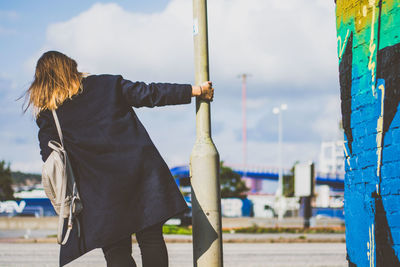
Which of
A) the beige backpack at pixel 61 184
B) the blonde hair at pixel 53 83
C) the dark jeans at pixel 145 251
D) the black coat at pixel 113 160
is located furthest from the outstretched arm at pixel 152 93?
the dark jeans at pixel 145 251

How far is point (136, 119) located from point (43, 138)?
548 millimetres

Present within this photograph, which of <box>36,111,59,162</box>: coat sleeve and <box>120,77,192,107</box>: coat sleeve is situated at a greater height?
<box>120,77,192,107</box>: coat sleeve

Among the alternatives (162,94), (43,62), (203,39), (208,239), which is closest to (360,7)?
(203,39)

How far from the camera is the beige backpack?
3529 millimetres

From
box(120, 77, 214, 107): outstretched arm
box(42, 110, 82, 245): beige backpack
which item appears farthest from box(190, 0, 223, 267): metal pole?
box(42, 110, 82, 245): beige backpack

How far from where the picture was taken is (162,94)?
12.0 ft

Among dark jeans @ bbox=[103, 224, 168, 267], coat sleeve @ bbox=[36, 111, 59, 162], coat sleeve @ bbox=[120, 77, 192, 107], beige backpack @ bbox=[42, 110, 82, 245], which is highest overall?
coat sleeve @ bbox=[120, 77, 192, 107]

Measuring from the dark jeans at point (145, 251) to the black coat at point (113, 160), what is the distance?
7 cm

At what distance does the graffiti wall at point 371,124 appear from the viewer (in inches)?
148

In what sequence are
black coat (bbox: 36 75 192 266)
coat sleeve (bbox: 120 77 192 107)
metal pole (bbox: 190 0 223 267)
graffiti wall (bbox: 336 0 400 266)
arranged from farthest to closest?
metal pole (bbox: 190 0 223 267) → graffiti wall (bbox: 336 0 400 266) → coat sleeve (bbox: 120 77 192 107) → black coat (bbox: 36 75 192 266)

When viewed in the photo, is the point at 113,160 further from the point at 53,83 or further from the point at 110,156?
the point at 53,83

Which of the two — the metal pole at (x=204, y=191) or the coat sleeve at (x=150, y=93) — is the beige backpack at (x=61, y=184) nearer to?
the coat sleeve at (x=150, y=93)

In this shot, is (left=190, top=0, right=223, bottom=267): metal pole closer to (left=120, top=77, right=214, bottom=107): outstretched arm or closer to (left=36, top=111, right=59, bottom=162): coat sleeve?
(left=120, top=77, right=214, bottom=107): outstretched arm

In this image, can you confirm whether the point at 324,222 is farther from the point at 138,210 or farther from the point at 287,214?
the point at 138,210
